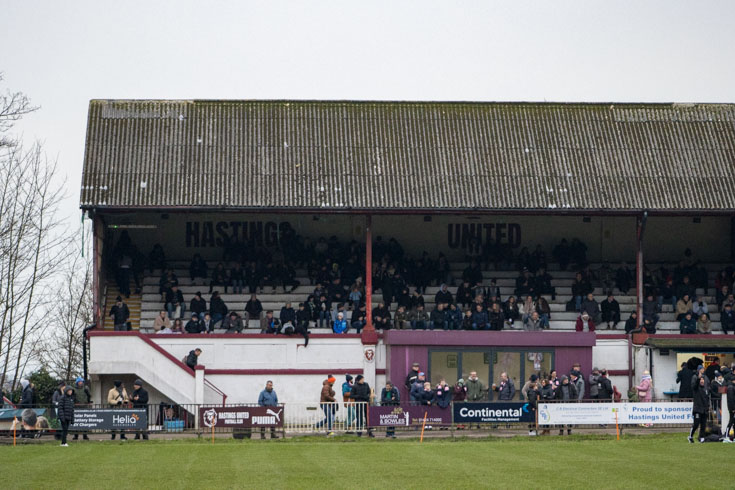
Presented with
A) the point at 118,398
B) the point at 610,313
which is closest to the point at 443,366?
the point at 610,313

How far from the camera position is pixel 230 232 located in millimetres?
46031

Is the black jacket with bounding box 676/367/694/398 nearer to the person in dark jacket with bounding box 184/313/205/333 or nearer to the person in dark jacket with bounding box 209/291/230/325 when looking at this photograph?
the person in dark jacket with bounding box 209/291/230/325

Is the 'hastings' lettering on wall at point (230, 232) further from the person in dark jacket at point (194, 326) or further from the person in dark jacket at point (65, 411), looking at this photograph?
the person in dark jacket at point (65, 411)

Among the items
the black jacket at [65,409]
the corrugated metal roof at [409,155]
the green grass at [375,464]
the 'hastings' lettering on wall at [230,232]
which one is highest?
the corrugated metal roof at [409,155]

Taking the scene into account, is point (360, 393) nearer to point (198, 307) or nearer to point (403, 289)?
point (403, 289)

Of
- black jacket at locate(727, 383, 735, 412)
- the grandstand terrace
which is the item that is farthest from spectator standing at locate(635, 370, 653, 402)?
black jacket at locate(727, 383, 735, 412)

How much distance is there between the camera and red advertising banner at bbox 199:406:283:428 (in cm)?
3403

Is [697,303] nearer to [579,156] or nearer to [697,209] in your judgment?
[697,209]

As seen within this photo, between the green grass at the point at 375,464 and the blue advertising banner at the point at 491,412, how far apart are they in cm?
211

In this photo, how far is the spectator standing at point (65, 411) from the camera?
31.3m

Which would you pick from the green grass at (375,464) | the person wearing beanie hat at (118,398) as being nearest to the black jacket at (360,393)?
the green grass at (375,464)

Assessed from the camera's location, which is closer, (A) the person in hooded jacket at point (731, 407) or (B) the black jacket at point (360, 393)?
(A) the person in hooded jacket at point (731, 407)

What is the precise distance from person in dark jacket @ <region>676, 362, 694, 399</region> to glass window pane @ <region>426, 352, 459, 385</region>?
7.24 metres

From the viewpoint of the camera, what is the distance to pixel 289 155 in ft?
144
